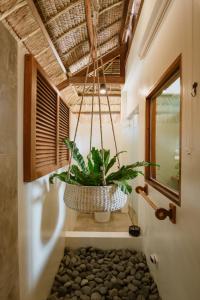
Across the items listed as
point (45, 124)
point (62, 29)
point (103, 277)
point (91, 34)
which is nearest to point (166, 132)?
point (45, 124)

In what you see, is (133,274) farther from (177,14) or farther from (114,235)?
(177,14)

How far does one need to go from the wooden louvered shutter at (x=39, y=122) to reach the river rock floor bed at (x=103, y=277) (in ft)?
3.44

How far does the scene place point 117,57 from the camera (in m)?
3.86

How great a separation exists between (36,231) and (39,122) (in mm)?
751

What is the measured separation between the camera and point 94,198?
1385 millimetres

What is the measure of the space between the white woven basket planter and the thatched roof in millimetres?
1225

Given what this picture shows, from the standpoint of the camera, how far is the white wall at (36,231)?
1.18 metres

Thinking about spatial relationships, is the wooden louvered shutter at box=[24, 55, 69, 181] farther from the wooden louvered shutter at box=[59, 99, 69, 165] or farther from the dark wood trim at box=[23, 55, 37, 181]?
the wooden louvered shutter at box=[59, 99, 69, 165]

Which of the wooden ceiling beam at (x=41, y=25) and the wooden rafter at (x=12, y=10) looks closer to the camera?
the wooden rafter at (x=12, y=10)

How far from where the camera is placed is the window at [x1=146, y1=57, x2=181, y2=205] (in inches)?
55.7

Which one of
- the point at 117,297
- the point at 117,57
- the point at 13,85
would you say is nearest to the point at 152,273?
the point at 117,297

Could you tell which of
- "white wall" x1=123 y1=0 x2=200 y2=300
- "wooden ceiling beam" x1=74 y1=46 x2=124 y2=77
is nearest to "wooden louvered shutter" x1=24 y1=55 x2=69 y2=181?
"white wall" x1=123 y1=0 x2=200 y2=300

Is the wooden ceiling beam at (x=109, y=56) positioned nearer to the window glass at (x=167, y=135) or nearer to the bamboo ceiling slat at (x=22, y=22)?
the bamboo ceiling slat at (x=22, y=22)

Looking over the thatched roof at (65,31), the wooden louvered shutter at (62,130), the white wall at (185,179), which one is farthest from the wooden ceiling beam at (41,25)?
the white wall at (185,179)
